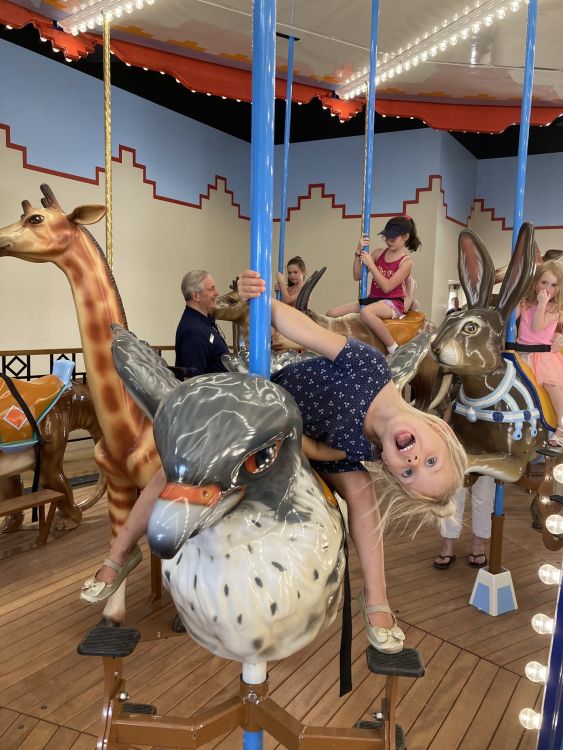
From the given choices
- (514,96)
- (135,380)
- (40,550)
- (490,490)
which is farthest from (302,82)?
(135,380)

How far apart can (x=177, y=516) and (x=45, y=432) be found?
7.58 feet

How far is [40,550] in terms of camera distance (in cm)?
244

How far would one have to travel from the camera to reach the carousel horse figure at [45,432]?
7.83 ft

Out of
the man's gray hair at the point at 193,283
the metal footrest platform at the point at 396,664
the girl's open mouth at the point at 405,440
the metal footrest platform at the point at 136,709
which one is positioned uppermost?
the man's gray hair at the point at 193,283

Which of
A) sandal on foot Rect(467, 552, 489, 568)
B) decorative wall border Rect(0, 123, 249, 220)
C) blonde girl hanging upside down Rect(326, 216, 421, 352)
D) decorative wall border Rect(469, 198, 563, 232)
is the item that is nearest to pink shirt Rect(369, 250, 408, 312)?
blonde girl hanging upside down Rect(326, 216, 421, 352)

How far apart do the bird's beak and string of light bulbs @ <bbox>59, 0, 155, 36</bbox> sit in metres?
2.97

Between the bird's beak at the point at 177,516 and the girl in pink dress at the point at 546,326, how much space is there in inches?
55.4

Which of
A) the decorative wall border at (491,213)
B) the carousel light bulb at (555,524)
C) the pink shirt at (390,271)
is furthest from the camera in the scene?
the decorative wall border at (491,213)

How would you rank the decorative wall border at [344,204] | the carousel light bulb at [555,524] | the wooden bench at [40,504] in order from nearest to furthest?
the carousel light bulb at [555,524] < the wooden bench at [40,504] < the decorative wall border at [344,204]

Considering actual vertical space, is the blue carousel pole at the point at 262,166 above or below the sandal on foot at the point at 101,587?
above

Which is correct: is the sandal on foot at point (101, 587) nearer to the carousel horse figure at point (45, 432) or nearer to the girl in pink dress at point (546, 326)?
the girl in pink dress at point (546, 326)

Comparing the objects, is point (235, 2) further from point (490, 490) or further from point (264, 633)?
point (264, 633)

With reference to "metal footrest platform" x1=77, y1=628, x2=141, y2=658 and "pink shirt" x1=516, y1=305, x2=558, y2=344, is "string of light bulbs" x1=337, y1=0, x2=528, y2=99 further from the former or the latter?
"metal footrest platform" x1=77, y1=628, x2=141, y2=658

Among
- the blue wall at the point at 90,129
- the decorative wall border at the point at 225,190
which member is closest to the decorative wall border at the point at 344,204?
the decorative wall border at the point at 225,190
